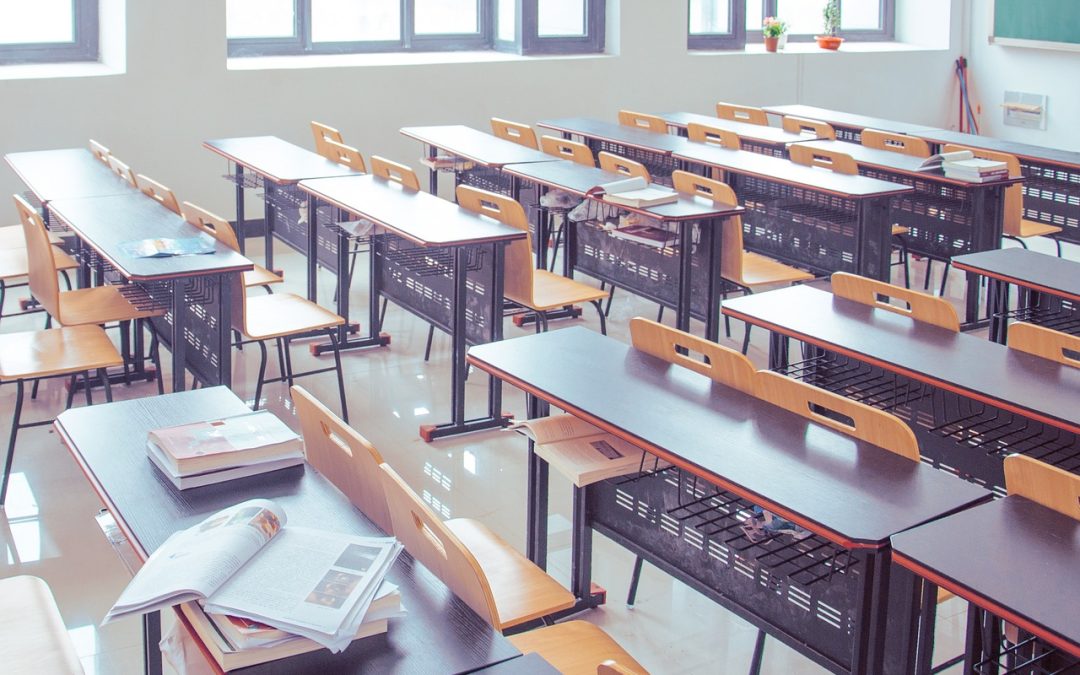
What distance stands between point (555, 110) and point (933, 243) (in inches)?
133

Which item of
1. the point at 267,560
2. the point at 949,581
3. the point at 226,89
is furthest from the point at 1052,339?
the point at 226,89

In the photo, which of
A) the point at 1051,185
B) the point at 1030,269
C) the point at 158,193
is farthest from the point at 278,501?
the point at 1051,185

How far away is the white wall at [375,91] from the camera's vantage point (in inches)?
279

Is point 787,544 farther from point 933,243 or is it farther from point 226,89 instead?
point 226,89

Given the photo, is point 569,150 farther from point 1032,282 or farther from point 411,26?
point 1032,282

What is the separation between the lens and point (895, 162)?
600 centimetres

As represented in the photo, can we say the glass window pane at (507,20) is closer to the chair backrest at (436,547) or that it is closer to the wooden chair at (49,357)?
Answer: the wooden chair at (49,357)

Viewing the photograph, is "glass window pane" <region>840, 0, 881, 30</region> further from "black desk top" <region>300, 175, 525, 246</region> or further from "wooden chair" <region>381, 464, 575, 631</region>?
"wooden chair" <region>381, 464, 575, 631</region>

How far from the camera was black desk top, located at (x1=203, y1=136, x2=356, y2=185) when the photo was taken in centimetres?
541

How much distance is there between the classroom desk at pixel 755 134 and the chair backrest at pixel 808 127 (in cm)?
6

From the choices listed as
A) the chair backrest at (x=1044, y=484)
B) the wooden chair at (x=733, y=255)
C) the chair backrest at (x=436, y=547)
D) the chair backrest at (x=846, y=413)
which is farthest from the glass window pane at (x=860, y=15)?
the chair backrest at (x=436, y=547)

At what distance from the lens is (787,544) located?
258 cm

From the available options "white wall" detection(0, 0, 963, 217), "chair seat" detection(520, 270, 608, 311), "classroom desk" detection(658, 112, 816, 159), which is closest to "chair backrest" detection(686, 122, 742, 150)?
"classroom desk" detection(658, 112, 816, 159)

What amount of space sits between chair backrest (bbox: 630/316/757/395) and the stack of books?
94cm
